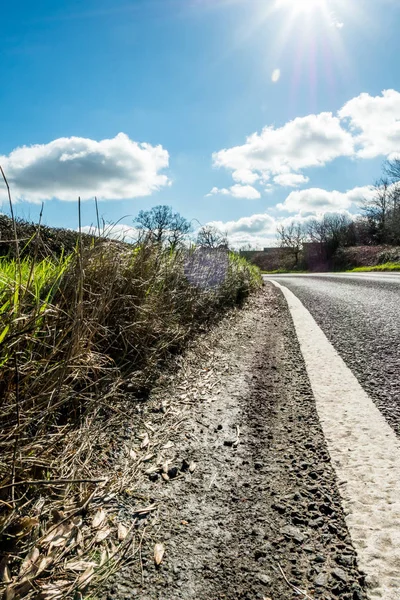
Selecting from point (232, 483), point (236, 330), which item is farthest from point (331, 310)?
point (232, 483)

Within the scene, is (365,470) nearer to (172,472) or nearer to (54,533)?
(172,472)

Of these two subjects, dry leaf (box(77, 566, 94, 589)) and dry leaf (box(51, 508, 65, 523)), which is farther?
dry leaf (box(51, 508, 65, 523))

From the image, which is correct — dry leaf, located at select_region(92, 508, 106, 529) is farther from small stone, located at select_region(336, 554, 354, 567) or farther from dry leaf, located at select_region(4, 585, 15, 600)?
small stone, located at select_region(336, 554, 354, 567)

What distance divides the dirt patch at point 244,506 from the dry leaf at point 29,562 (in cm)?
21

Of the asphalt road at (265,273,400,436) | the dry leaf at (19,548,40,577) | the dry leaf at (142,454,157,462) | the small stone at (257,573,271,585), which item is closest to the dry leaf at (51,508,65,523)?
the dry leaf at (19,548,40,577)

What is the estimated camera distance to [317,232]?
52.7 metres

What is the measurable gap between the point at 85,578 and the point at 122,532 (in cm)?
15

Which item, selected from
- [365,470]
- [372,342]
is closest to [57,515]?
[365,470]

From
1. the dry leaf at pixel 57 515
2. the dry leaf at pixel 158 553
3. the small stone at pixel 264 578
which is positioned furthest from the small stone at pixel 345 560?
the dry leaf at pixel 57 515

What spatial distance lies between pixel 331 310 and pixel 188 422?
354 centimetres

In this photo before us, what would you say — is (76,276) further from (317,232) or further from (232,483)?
(317,232)

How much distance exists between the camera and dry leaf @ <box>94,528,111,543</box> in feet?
3.09

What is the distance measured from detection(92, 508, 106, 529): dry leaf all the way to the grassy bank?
0.01 meters

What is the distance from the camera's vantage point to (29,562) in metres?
0.85
